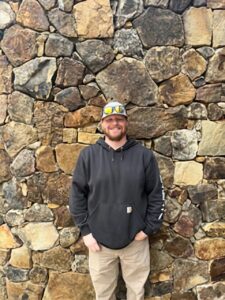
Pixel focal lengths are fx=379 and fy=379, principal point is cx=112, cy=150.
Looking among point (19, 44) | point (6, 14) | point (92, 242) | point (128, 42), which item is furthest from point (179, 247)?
point (6, 14)

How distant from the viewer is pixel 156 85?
291cm

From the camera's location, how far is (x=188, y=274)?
316 cm

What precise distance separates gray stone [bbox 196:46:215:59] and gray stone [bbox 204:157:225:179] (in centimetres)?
80

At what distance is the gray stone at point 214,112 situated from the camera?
2943 mm

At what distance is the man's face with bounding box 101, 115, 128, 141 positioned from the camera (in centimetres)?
266

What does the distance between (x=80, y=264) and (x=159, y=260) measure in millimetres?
653

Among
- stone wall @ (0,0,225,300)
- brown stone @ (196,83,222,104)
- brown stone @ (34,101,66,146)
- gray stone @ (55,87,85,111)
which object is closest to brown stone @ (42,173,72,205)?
stone wall @ (0,0,225,300)

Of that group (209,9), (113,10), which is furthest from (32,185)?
(209,9)

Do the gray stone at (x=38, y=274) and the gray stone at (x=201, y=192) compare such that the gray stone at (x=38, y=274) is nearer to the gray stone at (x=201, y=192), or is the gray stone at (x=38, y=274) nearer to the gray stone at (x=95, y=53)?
the gray stone at (x=201, y=192)

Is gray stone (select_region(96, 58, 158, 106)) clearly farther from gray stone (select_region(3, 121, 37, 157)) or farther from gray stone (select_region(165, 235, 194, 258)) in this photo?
gray stone (select_region(165, 235, 194, 258))

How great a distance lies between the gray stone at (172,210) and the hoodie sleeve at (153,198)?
310 millimetres

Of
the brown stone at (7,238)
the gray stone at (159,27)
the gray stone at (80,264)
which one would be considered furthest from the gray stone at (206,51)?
the brown stone at (7,238)

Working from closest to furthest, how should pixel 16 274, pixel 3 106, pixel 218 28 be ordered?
1. pixel 218 28
2. pixel 3 106
3. pixel 16 274

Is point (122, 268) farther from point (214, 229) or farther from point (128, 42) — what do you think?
point (128, 42)
